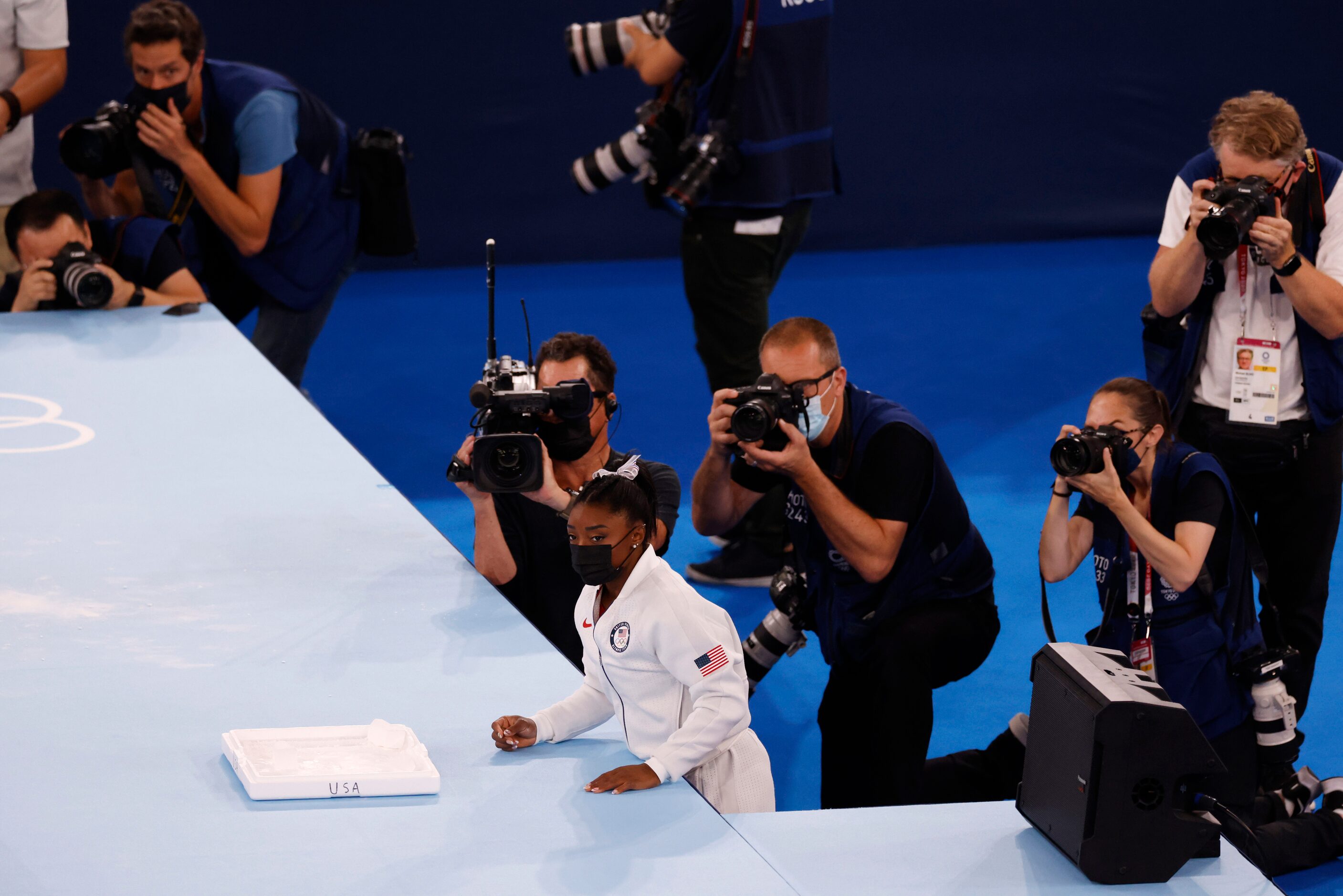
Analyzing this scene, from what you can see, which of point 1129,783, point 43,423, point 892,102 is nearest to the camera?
point 1129,783

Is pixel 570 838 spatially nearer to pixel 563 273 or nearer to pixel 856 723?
pixel 856 723

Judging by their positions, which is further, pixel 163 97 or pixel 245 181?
pixel 245 181

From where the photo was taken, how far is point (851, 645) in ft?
11.4

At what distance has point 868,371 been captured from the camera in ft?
23.0

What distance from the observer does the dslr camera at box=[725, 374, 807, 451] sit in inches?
127

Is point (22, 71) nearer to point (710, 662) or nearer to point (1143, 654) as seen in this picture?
point (710, 662)

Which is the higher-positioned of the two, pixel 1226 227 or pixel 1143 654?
pixel 1226 227

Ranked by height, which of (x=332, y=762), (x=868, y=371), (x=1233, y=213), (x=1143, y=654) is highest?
(x=1233, y=213)

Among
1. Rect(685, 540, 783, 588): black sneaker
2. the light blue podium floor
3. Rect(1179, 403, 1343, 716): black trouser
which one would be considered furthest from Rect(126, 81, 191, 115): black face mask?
Rect(1179, 403, 1343, 716): black trouser

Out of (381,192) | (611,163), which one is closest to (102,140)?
(381,192)

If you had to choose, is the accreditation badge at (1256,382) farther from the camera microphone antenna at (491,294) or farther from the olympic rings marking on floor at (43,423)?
the olympic rings marking on floor at (43,423)

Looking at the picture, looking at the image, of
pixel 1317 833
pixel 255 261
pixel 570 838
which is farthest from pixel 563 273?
pixel 570 838

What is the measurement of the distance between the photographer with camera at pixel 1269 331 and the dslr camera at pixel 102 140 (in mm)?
3234

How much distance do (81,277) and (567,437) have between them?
87.2 inches
